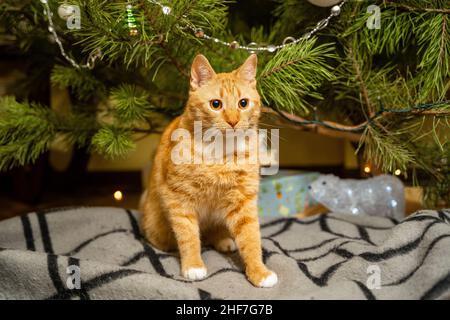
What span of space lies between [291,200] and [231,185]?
50 cm

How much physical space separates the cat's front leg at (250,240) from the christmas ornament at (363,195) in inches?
17.8

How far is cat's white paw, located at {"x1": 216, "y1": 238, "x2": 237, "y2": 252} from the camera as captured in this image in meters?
0.95

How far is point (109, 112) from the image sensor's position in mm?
1156

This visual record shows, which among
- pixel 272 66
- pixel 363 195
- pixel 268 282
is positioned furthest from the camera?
pixel 363 195

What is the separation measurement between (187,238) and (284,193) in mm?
505

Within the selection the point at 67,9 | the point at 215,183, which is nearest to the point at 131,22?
the point at 67,9

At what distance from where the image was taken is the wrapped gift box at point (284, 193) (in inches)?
48.9

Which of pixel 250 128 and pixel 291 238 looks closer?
pixel 250 128

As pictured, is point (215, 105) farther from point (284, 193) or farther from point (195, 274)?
point (284, 193)

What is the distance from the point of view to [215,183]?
81 centimetres

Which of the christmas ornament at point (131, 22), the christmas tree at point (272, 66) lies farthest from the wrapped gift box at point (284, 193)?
the christmas ornament at point (131, 22)

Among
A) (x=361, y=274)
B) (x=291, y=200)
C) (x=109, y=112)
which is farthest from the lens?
(x=291, y=200)

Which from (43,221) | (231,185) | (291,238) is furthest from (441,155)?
(43,221)

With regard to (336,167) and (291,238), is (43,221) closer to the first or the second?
(291,238)
